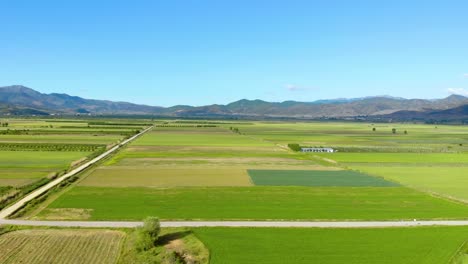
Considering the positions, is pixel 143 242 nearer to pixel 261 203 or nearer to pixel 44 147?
pixel 261 203

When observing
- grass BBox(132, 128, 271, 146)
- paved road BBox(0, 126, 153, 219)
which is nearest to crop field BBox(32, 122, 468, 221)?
paved road BBox(0, 126, 153, 219)

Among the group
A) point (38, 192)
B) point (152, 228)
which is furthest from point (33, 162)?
point (152, 228)

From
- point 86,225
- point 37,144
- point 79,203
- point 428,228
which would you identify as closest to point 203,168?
point 79,203

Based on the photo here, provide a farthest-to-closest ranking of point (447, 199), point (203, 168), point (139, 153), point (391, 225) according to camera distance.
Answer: point (139, 153) → point (203, 168) → point (447, 199) → point (391, 225)

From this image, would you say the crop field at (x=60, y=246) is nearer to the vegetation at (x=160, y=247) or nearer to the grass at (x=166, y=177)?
the vegetation at (x=160, y=247)

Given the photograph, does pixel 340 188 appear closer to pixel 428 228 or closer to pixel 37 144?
pixel 428 228

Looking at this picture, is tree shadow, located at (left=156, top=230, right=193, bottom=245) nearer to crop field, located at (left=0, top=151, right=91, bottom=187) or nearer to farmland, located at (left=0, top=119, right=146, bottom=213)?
farmland, located at (left=0, top=119, right=146, bottom=213)
